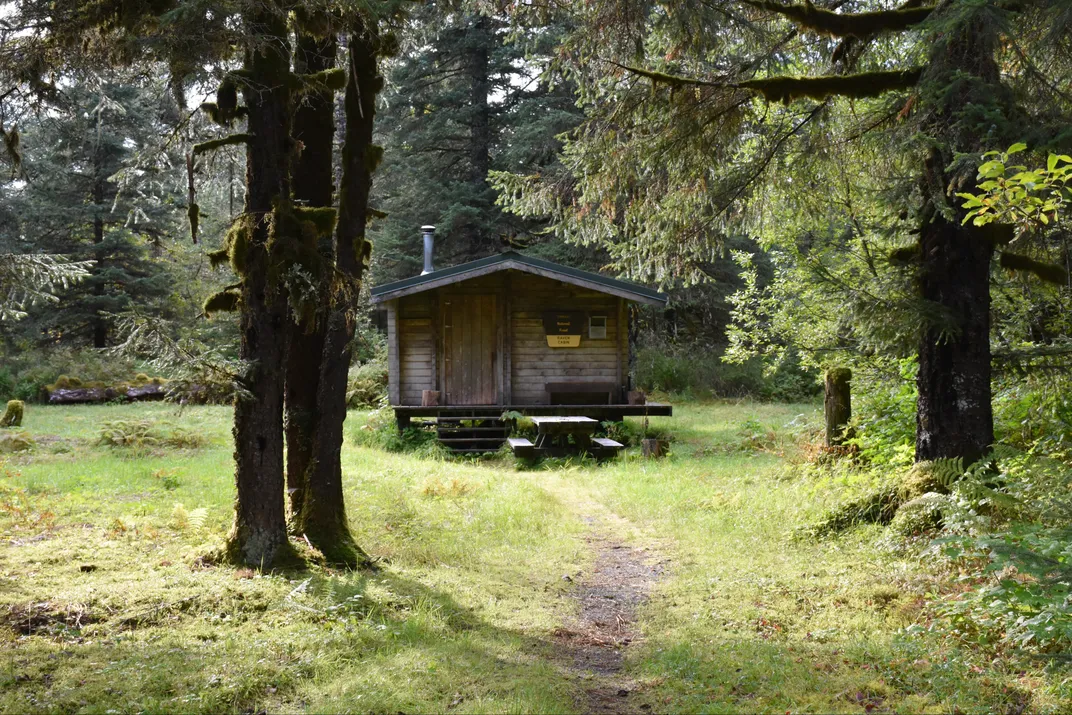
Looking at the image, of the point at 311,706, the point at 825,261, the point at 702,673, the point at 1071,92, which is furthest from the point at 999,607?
the point at 825,261

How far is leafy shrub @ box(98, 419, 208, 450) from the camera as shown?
533 inches

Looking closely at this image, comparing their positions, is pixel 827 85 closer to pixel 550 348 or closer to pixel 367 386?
pixel 550 348

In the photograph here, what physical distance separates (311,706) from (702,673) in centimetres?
222

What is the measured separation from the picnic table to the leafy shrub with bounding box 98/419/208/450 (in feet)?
19.2

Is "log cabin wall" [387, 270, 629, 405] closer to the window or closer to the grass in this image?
the window

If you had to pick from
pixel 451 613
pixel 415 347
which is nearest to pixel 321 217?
pixel 451 613

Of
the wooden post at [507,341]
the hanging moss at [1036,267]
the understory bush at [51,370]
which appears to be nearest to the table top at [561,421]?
Answer: the wooden post at [507,341]

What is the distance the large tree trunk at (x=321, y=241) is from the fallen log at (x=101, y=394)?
18275 mm

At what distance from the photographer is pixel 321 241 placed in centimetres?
712

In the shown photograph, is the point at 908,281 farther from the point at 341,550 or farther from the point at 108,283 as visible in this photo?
the point at 108,283

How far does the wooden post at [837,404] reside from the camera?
1069 cm

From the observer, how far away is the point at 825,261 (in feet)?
30.8

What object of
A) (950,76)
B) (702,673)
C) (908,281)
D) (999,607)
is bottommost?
(702,673)

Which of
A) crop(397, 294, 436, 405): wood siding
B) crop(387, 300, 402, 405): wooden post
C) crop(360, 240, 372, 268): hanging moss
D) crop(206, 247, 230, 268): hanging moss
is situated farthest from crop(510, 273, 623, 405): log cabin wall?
crop(206, 247, 230, 268): hanging moss
